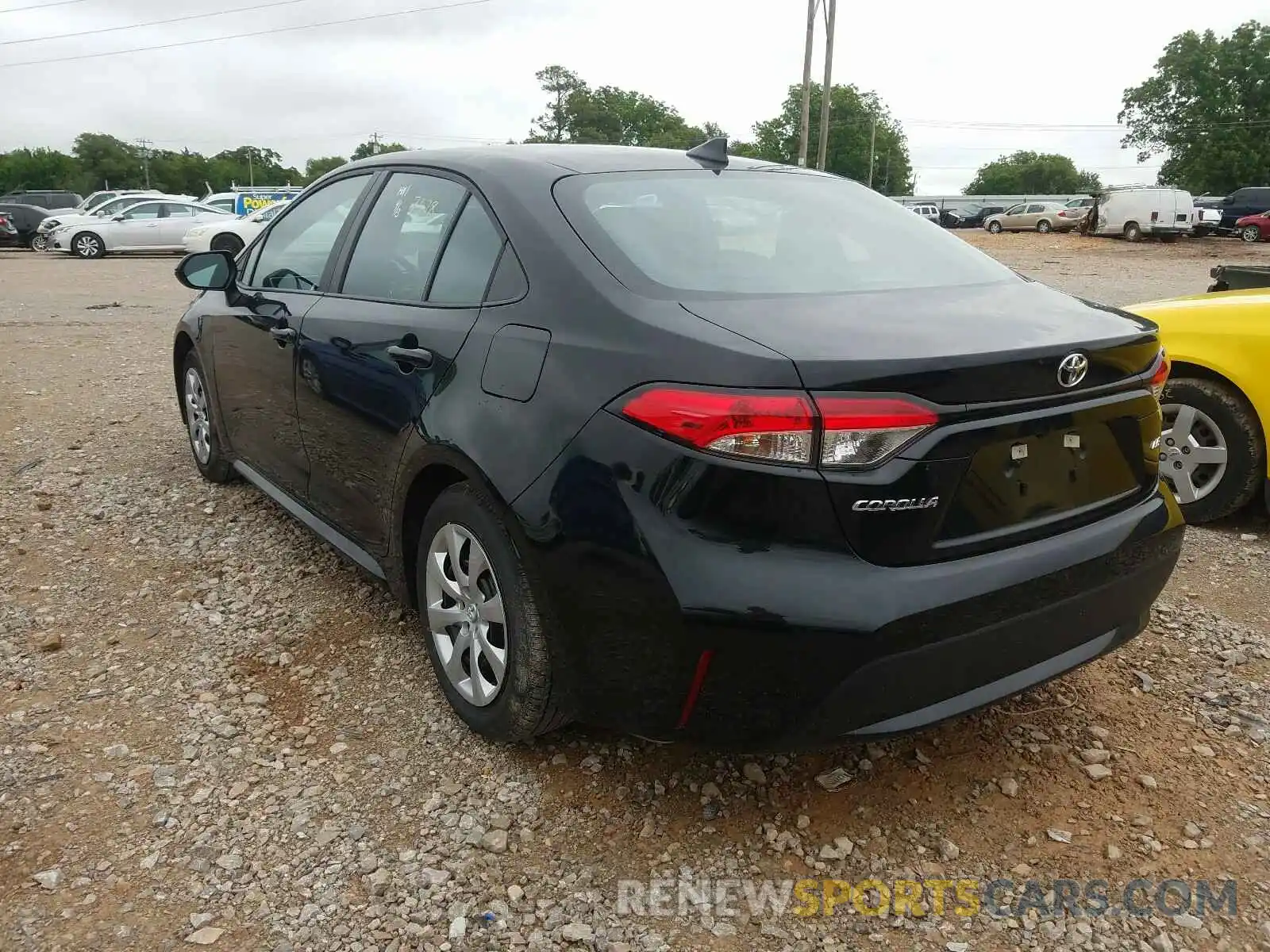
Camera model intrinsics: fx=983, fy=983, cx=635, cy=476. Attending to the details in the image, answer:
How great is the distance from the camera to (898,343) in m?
2.05

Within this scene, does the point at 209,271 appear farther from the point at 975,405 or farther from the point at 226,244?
the point at 975,405

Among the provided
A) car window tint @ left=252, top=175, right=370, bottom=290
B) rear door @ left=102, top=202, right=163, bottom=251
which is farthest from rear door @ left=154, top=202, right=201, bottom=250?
car window tint @ left=252, top=175, right=370, bottom=290

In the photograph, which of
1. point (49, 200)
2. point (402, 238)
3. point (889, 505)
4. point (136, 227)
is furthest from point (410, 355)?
point (49, 200)

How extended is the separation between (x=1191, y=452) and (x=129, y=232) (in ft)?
83.2

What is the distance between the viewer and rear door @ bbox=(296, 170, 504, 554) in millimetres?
2713

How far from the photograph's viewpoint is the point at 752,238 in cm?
269

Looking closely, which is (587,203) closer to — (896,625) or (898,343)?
(898,343)

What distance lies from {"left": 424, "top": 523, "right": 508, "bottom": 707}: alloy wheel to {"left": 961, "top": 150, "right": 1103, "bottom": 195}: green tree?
114450 millimetres

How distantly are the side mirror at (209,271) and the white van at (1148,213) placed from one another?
3507 centimetres

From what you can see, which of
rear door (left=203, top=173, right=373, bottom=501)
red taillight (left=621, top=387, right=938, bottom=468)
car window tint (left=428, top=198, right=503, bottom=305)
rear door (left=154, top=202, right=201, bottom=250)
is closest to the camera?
red taillight (left=621, top=387, right=938, bottom=468)

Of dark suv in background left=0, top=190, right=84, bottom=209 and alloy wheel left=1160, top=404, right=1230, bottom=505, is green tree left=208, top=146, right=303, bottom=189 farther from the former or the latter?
alloy wheel left=1160, top=404, right=1230, bottom=505

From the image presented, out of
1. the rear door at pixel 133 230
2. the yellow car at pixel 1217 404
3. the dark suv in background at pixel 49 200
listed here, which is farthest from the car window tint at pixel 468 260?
the dark suv in background at pixel 49 200

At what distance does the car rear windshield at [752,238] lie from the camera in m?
2.43

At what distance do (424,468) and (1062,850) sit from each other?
73.6 inches
